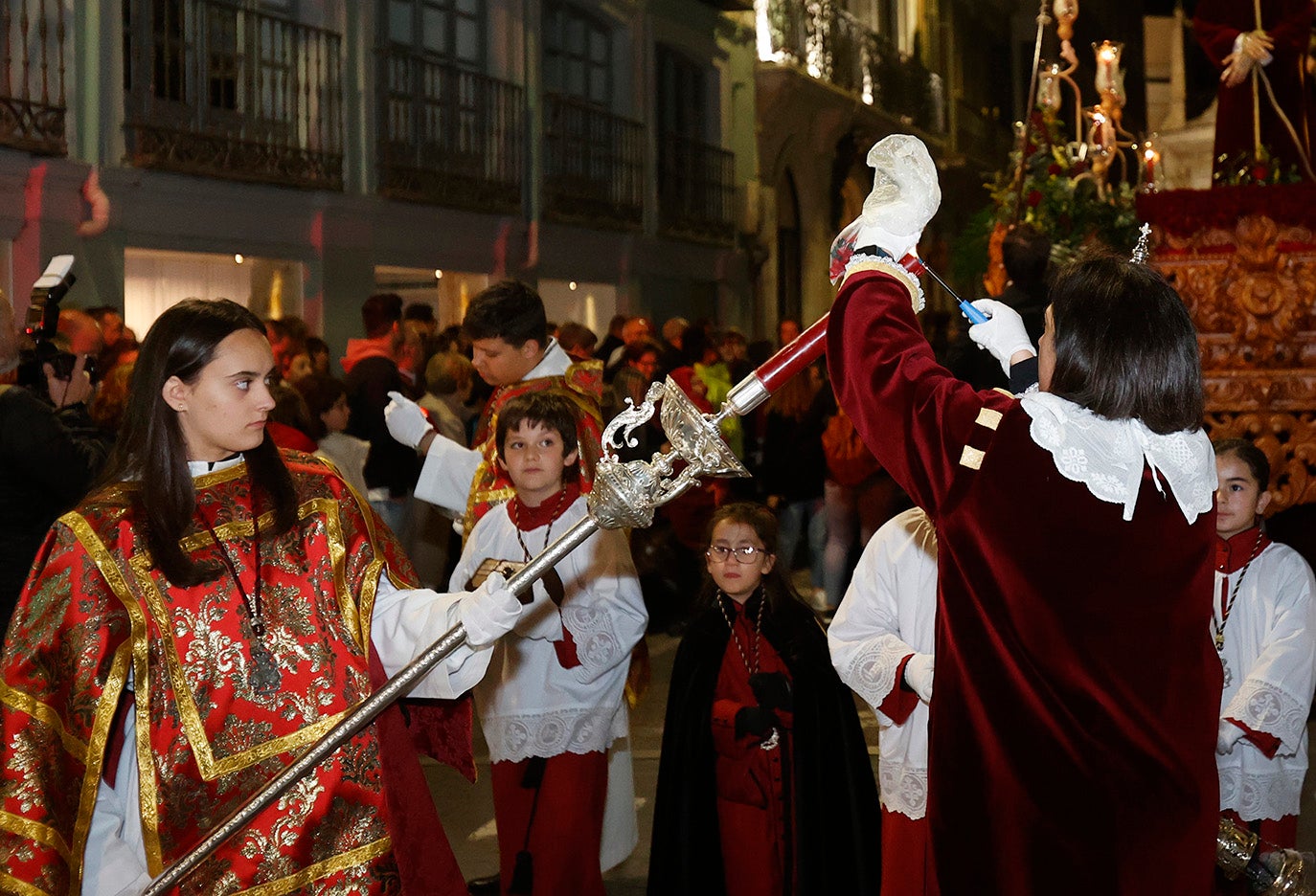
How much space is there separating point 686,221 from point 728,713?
32.5ft

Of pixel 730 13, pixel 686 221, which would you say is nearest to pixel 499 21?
pixel 686 221

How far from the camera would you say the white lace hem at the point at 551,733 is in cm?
430

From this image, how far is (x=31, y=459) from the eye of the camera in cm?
445

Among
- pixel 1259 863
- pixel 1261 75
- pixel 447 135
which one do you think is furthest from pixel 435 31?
pixel 1259 863

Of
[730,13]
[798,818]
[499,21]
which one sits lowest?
[798,818]

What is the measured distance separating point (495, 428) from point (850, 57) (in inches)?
485

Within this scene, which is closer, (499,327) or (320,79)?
(499,327)

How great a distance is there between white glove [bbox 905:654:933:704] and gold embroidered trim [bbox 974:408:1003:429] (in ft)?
3.60

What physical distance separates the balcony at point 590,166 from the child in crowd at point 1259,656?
311 inches

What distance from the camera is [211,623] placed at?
274 cm

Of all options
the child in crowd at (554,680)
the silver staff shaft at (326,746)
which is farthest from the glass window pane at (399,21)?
the silver staff shaft at (326,746)

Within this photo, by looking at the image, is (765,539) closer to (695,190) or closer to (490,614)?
(490,614)

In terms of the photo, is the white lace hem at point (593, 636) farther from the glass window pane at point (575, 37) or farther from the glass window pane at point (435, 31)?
the glass window pane at point (575, 37)

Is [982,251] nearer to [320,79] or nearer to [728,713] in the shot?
[320,79]
